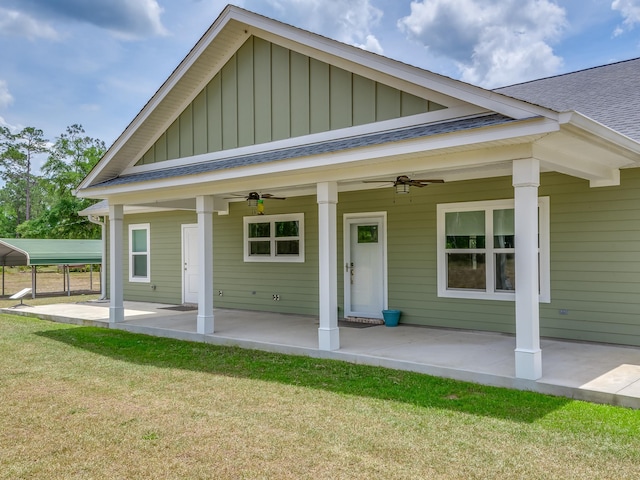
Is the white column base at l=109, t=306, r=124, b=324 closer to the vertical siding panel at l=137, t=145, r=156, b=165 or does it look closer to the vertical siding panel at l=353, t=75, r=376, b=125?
the vertical siding panel at l=137, t=145, r=156, b=165

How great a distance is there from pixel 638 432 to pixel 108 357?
610 centimetres

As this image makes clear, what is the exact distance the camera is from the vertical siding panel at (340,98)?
7086 mm

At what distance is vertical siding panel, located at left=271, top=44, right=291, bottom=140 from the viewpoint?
779 centimetres

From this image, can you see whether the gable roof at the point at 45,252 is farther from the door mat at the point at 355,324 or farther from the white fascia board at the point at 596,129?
the white fascia board at the point at 596,129

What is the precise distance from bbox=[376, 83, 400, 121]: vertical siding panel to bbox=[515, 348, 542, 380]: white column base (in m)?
3.16

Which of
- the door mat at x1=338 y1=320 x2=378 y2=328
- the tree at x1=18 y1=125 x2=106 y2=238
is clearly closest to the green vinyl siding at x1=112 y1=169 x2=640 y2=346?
the door mat at x1=338 y1=320 x2=378 y2=328

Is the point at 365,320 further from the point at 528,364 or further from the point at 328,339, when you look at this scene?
the point at 528,364

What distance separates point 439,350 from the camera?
6.76 metres

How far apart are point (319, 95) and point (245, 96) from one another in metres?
1.51

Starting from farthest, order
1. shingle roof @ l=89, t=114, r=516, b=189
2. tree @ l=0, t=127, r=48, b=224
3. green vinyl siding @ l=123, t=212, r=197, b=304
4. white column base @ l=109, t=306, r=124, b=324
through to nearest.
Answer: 1. tree @ l=0, t=127, r=48, b=224
2. green vinyl siding @ l=123, t=212, r=197, b=304
3. white column base @ l=109, t=306, r=124, b=324
4. shingle roof @ l=89, t=114, r=516, b=189

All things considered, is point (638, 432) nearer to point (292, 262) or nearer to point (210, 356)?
point (210, 356)

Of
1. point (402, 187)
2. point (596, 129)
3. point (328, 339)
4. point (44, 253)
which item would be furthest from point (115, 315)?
point (596, 129)

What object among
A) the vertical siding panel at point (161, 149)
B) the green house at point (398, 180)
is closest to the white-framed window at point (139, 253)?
the green house at point (398, 180)

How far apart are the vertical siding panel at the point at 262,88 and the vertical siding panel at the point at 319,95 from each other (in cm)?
85
